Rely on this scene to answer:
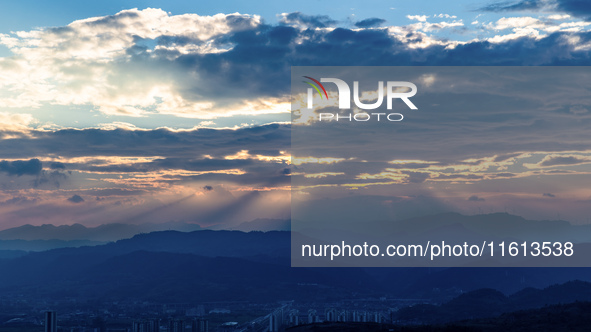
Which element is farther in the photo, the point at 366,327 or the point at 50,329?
the point at 50,329

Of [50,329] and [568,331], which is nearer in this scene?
[568,331]

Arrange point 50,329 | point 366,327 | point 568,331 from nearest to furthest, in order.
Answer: point 568,331 → point 366,327 → point 50,329

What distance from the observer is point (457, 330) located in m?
130

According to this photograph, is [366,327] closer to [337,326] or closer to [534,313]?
[337,326]

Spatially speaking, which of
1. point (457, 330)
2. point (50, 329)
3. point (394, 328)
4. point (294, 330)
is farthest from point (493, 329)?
point (50, 329)

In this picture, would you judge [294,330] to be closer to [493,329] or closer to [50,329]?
[493,329]

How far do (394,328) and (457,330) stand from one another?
1293cm

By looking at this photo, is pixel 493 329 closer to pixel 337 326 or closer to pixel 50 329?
pixel 337 326

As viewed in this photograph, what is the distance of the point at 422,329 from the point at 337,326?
19876 mm

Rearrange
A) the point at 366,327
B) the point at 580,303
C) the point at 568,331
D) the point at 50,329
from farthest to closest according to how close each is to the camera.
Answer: the point at 50,329 → the point at 580,303 → the point at 366,327 → the point at 568,331

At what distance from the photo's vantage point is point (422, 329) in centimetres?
13300

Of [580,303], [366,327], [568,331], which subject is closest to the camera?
[568,331]

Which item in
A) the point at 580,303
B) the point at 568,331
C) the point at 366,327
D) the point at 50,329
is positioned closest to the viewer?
the point at 568,331

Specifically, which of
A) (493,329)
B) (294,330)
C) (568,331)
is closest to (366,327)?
(294,330)
